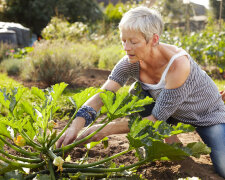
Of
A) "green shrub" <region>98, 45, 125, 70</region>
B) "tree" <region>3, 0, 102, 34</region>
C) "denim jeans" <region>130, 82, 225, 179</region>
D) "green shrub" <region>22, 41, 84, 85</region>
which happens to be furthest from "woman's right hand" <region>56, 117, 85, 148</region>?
"tree" <region>3, 0, 102, 34</region>

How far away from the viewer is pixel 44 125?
1.52m

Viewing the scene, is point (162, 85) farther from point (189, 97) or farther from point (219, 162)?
point (219, 162)

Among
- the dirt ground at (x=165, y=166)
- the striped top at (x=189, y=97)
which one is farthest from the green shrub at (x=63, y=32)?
the dirt ground at (x=165, y=166)

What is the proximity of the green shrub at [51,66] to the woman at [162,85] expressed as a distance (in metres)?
2.95

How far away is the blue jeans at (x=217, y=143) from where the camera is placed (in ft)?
7.10

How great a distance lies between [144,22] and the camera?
1939 mm

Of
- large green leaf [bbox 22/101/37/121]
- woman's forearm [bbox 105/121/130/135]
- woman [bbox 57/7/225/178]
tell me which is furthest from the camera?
woman [bbox 57/7/225/178]

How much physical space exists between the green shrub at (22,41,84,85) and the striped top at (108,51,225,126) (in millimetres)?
2815

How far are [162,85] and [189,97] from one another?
0.67 feet

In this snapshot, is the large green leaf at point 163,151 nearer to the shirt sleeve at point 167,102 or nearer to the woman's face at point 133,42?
the shirt sleeve at point 167,102

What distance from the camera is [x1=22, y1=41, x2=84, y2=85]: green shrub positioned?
5.18 m

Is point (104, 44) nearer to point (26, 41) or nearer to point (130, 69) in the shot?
point (26, 41)

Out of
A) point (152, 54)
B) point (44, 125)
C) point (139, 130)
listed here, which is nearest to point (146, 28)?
point (152, 54)

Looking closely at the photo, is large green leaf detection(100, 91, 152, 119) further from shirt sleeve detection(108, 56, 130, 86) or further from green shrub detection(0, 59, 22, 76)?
green shrub detection(0, 59, 22, 76)
